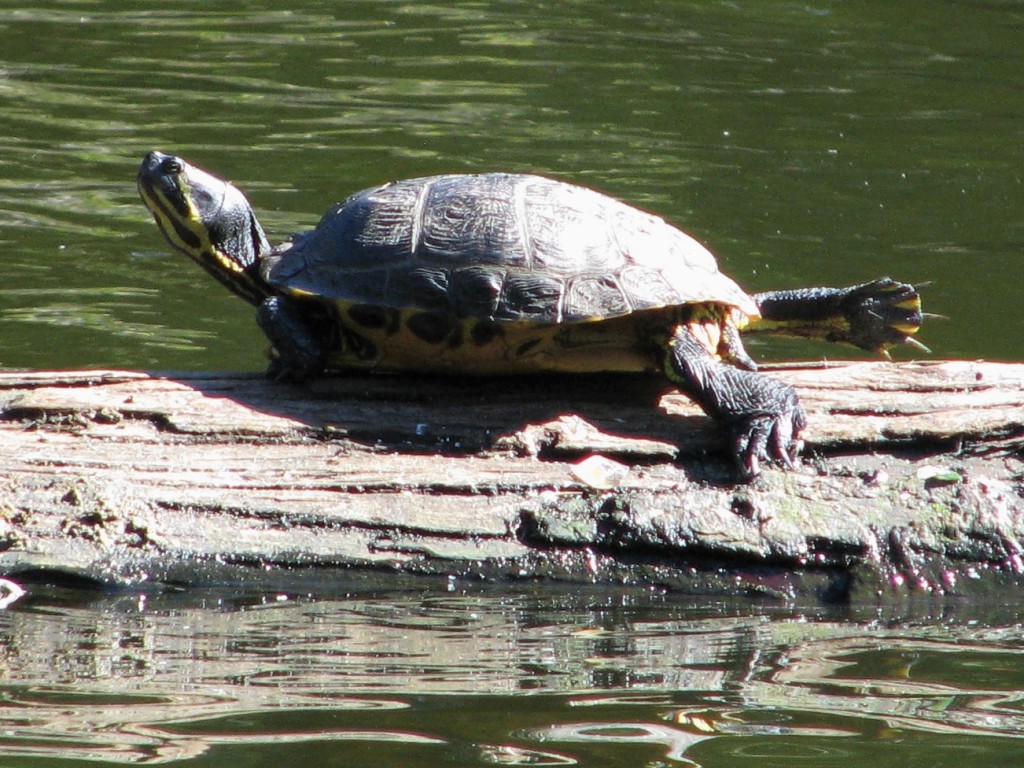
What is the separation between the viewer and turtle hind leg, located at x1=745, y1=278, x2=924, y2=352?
5395mm

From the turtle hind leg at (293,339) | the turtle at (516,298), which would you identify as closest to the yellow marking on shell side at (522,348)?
the turtle at (516,298)

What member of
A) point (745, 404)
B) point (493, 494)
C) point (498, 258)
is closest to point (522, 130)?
point (498, 258)

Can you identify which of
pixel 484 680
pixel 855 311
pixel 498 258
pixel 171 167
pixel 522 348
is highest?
pixel 171 167

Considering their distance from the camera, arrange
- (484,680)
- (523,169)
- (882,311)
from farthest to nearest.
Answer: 1. (523,169)
2. (882,311)
3. (484,680)

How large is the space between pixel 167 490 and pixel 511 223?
1469mm

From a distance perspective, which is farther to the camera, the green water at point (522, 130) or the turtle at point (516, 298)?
the green water at point (522, 130)

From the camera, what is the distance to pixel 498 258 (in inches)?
193

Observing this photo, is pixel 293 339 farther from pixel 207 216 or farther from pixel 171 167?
pixel 171 167

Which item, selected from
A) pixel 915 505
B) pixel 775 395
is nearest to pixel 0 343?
pixel 775 395

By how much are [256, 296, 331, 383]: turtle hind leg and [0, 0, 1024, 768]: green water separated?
3.30 ft

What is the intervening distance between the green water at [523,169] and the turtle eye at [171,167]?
1.92 meters

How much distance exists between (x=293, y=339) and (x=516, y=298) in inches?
30.8

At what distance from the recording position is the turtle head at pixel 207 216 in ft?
18.1

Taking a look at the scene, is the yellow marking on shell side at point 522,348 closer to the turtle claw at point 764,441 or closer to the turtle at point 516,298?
the turtle at point 516,298
